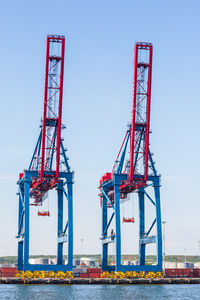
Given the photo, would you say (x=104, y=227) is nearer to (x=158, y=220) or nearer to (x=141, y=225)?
(x=141, y=225)

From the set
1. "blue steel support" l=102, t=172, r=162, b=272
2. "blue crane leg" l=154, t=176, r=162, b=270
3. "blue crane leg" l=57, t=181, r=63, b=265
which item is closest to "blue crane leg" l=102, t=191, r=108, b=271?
"blue steel support" l=102, t=172, r=162, b=272

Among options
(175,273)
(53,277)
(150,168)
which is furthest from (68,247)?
(175,273)

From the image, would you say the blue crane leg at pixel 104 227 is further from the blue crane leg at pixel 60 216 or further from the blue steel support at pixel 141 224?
the blue crane leg at pixel 60 216

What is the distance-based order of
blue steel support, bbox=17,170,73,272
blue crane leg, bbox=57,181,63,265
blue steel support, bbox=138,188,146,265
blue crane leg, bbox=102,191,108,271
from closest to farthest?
blue steel support, bbox=17,170,73,272 < blue crane leg, bbox=57,181,63,265 < blue steel support, bbox=138,188,146,265 < blue crane leg, bbox=102,191,108,271

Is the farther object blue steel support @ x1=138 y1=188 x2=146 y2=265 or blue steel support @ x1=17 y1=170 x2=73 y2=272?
blue steel support @ x1=138 y1=188 x2=146 y2=265

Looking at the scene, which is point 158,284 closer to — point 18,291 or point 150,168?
point 150,168

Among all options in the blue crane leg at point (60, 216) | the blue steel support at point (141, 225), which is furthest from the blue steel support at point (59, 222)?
the blue steel support at point (141, 225)

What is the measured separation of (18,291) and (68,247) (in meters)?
16.0

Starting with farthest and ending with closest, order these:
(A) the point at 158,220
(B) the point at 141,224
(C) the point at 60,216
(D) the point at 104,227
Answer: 1. (D) the point at 104,227
2. (B) the point at 141,224
3. (C) the point at 60,216
4. (A) the point at 158,220

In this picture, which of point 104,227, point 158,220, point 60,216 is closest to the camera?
point 158,220

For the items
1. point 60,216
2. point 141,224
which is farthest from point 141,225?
point 60,216

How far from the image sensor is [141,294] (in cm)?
6662

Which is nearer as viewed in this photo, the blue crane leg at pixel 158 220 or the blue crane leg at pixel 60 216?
the blue crane leg at pixel 158 220

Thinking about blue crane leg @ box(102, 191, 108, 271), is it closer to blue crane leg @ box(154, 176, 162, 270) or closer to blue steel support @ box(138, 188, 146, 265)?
blue steel support @ box(138, 188, 146, 265)
